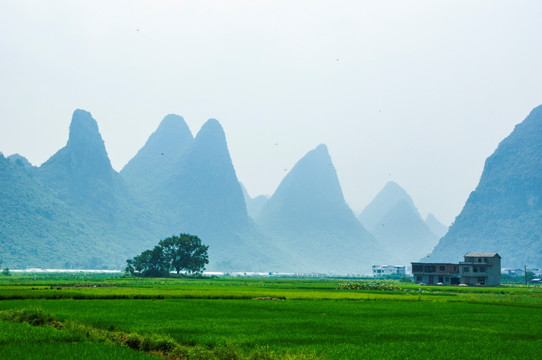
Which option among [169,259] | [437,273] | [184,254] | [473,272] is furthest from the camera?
[184,254]

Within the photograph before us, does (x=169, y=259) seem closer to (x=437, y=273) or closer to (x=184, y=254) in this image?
(x=184, y=254)

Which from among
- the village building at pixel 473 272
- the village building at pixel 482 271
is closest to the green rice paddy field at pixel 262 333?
the village building at pixel 482 271

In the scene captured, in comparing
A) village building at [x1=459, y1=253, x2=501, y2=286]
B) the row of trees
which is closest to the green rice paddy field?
village building at [x1=459, y1=253, x2=501, y2=286]

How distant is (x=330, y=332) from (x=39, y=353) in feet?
39.6

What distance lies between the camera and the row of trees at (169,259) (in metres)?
114

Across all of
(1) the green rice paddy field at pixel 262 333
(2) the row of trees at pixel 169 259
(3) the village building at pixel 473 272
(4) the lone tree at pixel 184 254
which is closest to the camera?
(1) the green rice paddy field at pixel 262 333

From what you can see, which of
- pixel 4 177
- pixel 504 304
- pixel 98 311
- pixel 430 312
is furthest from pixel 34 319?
pixel 4 177

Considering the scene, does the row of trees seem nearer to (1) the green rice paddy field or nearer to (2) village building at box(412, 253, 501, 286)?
(2) village building at box(412, 253, 501, 286)

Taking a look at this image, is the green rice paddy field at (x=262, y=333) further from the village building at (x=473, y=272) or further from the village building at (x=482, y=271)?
the village building at (x=473, y=272)

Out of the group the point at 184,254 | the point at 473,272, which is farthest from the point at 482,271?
the point at 184,254

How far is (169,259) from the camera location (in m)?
117

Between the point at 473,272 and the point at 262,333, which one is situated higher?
the point at 473,272

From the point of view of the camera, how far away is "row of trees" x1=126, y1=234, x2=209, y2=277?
114 metres

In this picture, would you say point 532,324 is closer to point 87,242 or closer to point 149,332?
point 149,332
